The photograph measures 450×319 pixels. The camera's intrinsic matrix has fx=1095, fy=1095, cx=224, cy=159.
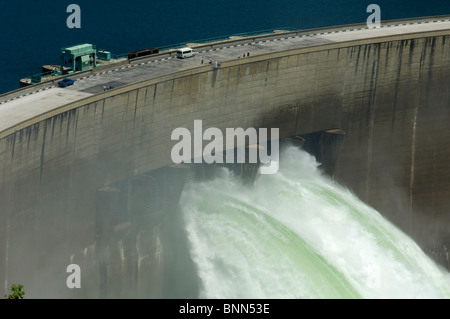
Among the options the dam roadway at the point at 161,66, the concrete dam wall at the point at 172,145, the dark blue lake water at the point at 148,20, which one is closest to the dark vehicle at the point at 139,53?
the dam roadway at the point at 161,66

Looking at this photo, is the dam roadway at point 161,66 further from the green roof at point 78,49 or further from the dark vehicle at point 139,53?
the green roof at point 78,49

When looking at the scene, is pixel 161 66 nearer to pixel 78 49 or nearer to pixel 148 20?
pixel 78 49

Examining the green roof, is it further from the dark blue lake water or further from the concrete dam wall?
the dark blue lake water

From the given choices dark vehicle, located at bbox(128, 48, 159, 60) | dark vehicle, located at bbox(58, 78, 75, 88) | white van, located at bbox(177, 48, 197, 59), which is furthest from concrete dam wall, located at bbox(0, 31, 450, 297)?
dark vehicle, located at bbox(128, 48, 159, 60)

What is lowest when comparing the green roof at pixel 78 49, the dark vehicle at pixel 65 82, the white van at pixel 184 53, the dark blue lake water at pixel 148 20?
the dark vehicle at pixel 65 82

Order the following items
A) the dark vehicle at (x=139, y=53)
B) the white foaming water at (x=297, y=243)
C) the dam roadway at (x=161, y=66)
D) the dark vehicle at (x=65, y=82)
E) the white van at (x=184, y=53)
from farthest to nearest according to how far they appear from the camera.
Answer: the dark vehicle at (x=139, y=53) < the white van at (x=184, y=53) < the dark vehicle at (x=65, y=82) < the white foaming water at (x=297, y=243) < the dam roadway at (x=161, y=66)

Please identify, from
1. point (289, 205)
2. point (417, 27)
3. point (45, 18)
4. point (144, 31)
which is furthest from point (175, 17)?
point (289, 205)

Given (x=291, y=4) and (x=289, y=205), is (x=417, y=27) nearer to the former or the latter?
(x=289, y=205)

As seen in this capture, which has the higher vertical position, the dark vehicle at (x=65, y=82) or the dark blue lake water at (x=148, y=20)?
the dark blue lake water at (x=148, y=20)

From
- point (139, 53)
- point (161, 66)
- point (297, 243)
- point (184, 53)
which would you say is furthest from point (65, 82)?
point (297, 243)
